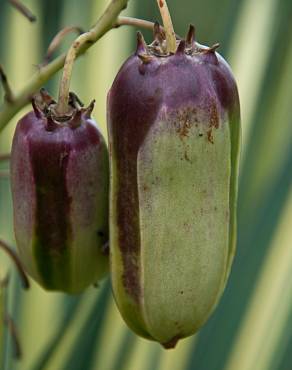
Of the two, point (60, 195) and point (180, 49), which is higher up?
point (180, 49)

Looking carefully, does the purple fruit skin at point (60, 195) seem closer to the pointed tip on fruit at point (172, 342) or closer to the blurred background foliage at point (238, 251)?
the pointed tip on fruit at point (172, 342)

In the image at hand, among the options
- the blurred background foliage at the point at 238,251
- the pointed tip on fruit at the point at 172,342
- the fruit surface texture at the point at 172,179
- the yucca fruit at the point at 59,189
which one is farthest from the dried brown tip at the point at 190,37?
the blurred background foliage at the point at 238,251

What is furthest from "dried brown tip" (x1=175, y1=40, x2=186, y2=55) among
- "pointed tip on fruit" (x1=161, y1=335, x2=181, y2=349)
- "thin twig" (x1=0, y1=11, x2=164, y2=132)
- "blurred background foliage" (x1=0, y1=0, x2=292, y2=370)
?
"blurred background foliage" (x1=0, y1=0, x2=292, y2=370)

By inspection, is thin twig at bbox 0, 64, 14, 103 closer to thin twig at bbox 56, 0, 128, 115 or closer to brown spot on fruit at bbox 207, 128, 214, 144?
thin twig at bbox 56, 0, 128, 115

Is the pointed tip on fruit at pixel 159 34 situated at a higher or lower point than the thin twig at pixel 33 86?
higher

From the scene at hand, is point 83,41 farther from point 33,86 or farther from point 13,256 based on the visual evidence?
point 13,256

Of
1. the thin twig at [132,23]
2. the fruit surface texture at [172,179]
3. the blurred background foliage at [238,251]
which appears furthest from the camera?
the blurred background foliage at [238,251]

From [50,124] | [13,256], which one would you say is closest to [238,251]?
[13,256]
